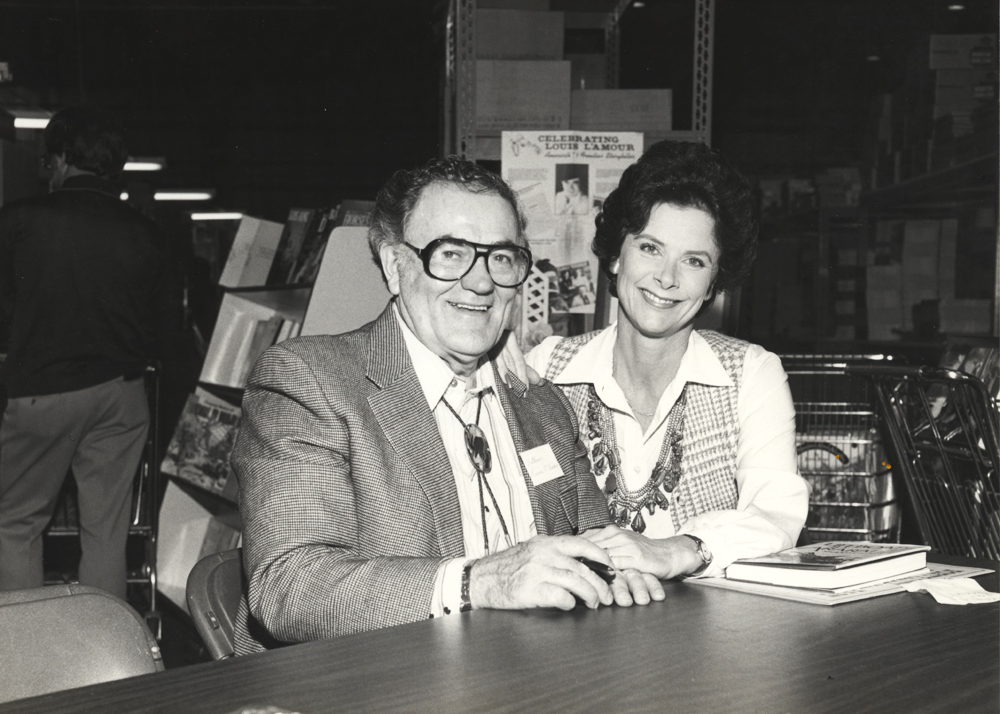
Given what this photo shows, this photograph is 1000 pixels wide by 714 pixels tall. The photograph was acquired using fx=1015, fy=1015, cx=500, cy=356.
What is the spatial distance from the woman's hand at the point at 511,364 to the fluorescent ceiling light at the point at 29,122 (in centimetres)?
423

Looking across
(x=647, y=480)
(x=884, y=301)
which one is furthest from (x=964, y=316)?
(x=647, y=480)

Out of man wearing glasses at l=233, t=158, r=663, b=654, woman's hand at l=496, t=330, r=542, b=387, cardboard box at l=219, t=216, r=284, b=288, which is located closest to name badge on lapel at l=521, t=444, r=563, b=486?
man wearing glasses at l=233, t=158, r=663, b=654

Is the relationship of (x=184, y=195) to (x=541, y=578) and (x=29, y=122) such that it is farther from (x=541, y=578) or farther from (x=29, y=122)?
(x=541, y=578)

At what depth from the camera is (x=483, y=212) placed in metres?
1.94

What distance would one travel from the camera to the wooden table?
3.42 feet

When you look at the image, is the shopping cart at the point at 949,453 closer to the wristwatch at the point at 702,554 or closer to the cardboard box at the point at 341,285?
the wristwatch at the point at 702,554

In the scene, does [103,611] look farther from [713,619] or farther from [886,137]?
[886,137]

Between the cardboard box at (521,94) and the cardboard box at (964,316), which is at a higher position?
the cardboard box at (521,94)

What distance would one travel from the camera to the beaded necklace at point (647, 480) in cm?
235

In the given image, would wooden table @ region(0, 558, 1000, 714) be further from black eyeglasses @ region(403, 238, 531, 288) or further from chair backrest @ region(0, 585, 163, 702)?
black eyeglasses @ region(403, 238, 531, 288)

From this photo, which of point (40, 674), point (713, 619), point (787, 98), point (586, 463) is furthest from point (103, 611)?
point (787, 98)

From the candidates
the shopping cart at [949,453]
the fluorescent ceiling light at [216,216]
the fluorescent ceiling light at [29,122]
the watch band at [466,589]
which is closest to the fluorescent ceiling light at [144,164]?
the fluorescent ceiling light at [216,216]

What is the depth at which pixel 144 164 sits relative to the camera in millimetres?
6047

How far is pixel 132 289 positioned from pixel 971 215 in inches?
155
